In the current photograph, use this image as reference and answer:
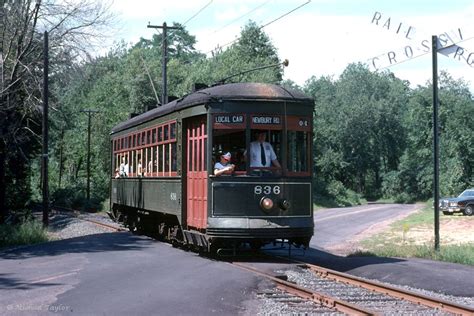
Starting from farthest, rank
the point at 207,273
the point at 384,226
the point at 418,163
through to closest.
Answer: the point at 418,163
the point at 384,226
the point at 207,273

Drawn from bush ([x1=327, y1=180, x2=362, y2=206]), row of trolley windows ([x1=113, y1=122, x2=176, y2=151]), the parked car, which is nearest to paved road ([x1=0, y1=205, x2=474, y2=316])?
row of trolley windows ([x1=113, y1=122, x2=176, y2=151])

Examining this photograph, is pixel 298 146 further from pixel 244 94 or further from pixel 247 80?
pixel 247 80

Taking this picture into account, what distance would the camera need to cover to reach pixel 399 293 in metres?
10.0

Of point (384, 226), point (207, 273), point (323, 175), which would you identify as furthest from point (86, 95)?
point (207, 273)

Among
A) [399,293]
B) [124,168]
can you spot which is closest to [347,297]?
[399,293]

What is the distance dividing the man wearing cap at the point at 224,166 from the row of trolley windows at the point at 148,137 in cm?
211

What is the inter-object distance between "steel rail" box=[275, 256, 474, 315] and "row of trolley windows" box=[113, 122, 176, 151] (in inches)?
174

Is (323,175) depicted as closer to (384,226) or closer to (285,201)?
(384,226)

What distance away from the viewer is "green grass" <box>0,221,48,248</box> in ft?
64.2

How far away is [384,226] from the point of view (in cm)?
2947

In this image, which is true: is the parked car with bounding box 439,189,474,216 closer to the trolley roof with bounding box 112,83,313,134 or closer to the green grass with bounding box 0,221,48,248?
the green grass with bounding box 0,221,48,248

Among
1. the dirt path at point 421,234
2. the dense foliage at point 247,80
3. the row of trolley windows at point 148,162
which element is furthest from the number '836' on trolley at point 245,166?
the dense foliage at point 247,80

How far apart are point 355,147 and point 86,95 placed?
98.1 ft

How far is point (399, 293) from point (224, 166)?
438 centimetres
